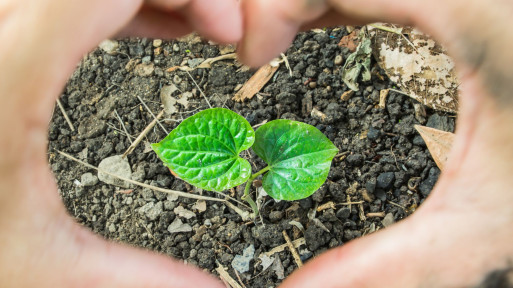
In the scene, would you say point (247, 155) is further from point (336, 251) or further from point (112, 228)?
point (336, 251)

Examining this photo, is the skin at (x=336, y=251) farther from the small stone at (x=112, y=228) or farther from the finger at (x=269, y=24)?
the small stone at (x=112, y=228)

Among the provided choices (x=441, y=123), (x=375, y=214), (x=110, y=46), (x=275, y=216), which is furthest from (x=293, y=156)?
(x=110, y=46)

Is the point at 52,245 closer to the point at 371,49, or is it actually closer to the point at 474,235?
the point at 474,235

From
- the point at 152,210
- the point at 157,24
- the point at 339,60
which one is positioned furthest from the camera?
the point at 339,60

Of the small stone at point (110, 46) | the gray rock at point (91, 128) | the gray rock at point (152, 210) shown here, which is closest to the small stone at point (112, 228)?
the gray rock at point (152, 210)

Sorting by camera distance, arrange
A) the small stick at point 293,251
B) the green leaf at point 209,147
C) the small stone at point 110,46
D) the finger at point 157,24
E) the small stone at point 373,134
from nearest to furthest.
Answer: the finger at point 157,24 → the green leaf at point 209,147 → the small stick at point 293,251 → the small stone at point 373,134 → the small stone at point 110,46
